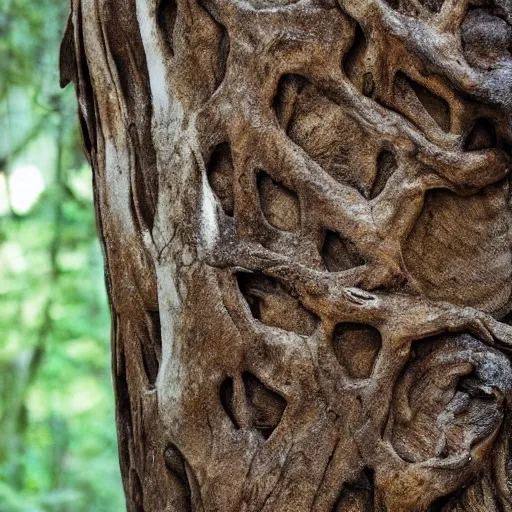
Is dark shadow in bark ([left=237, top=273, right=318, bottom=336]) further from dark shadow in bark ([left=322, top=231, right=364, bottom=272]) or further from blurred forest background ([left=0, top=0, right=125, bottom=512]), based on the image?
blurred forest background ([left=0, top=0, right=125, bottom=512])

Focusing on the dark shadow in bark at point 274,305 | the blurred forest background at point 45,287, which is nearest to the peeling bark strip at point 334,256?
the dark shadow in bark at point 274,305

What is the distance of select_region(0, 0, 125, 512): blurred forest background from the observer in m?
3.46

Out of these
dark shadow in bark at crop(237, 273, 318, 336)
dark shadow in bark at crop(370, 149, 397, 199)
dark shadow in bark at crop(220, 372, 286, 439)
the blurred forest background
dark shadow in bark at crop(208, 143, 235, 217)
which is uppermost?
the blurred forest background

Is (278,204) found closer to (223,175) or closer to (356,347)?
(223,175)

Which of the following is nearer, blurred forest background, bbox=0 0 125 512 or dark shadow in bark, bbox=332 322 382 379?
dark shadow in bark, bbox=332 322 382 379

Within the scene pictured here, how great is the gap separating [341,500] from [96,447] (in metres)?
3.93

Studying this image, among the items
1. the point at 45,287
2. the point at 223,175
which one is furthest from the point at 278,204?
the point at 45,287

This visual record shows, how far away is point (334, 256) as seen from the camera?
1142 mm

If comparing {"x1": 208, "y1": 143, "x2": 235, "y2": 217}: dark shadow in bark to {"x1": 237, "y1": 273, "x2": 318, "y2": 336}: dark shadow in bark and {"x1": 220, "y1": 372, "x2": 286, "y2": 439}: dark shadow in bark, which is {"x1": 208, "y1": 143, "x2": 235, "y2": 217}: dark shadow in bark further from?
{"x1": 220, "y1": 372, "x2": 286, "y2": 439}: dark shadow in bark

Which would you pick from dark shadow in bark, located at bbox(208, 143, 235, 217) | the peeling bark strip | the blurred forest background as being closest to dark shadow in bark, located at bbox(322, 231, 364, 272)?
the peeling bark strip

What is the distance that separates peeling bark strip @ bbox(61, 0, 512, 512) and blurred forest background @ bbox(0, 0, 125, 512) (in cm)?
209

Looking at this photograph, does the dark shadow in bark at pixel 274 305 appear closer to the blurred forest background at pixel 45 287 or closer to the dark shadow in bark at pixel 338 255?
the dark shadow in bark at pixel 338 255

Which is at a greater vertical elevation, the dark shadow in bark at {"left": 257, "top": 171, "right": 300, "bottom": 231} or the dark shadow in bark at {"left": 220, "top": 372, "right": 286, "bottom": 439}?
the dark shadow in bark at {"left": 257, "top": 171, "right": 300, "bottom": 231}

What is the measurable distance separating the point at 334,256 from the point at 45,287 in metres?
3.11
